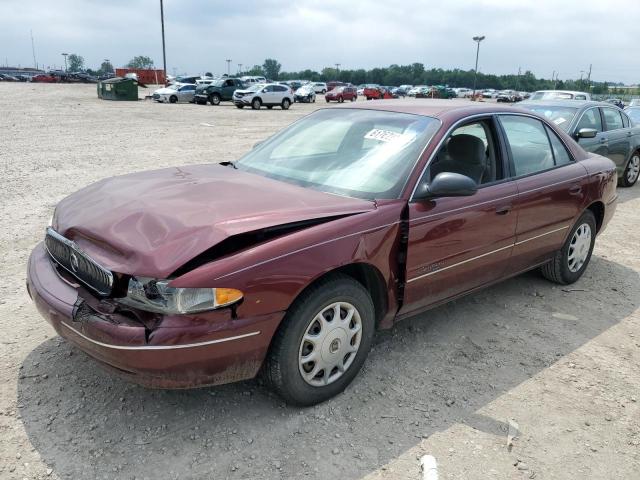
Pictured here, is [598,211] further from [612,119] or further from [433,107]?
[612,119]

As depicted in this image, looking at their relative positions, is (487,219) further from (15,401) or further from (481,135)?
(15,401)

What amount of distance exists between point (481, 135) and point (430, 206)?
1.05 metres

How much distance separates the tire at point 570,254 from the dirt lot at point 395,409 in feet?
0.74

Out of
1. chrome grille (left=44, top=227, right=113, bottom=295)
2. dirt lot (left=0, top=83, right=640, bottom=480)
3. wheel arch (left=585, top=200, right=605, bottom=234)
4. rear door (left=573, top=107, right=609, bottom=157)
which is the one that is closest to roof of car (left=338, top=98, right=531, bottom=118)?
wheel arch (left=585, top=200, right=605, bottom=234)

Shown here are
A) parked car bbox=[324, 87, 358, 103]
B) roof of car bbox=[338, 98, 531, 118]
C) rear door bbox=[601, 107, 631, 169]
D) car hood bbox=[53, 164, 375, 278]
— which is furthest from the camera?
parked car bbox=[324, 87, 358, 103]

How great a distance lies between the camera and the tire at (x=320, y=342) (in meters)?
2.81

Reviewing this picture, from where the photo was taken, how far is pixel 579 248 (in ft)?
16.5

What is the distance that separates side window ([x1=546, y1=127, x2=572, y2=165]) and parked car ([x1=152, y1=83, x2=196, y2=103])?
34.0m

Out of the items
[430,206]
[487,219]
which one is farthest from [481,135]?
[430,206]

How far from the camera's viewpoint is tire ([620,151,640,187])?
10398 mm

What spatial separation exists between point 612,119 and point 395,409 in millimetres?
8816

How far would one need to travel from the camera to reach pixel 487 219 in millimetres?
3781

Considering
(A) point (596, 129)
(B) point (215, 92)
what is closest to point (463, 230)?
(A) point (596, 129)

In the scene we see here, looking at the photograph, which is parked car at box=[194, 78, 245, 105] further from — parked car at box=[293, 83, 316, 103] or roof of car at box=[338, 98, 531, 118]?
roof of car at box=[338, 98, 531, 118]
